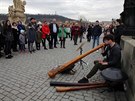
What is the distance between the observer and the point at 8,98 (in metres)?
5.50

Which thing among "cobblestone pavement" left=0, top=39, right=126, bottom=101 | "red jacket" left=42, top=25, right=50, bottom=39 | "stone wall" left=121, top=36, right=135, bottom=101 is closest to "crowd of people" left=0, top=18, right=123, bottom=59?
"red jacket" left=42, top=25, right=50, bottom=39

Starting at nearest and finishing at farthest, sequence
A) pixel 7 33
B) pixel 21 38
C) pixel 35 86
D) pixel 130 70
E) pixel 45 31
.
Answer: pixel 130 70, pixel 35 86, pixel 7 33, pixel 21 38, pixel 45 31

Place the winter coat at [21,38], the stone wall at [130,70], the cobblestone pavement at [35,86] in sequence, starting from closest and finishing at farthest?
the stone wall at [130,70], the cobblestone pavement at [35,86], the winter coat at [21,38]

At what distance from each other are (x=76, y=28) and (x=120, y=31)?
32.5ft

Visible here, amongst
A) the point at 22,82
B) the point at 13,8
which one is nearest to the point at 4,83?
the point at 22,82

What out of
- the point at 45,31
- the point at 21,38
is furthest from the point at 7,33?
the point at 45,31

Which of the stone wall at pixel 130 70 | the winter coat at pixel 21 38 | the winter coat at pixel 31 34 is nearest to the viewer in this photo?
the stone wall at pixel 130 70

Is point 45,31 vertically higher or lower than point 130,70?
higher

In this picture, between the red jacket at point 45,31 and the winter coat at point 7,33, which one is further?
the red jacket at point 45,31

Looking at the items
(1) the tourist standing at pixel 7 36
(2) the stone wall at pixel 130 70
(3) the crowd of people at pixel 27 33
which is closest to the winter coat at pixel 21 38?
(3) the crowd of people at pixel 27 33

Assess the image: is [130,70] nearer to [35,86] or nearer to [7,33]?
[35,86]

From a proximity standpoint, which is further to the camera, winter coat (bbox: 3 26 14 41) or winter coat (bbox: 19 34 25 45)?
winter coat (bbox: 19 34 25 45)

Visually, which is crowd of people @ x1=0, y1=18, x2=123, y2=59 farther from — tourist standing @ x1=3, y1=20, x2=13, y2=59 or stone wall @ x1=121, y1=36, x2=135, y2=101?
stone wall @ x1=121, y1=36, x2=135, y2=101

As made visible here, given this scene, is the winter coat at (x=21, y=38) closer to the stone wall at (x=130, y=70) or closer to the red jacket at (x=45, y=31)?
the red jacket at (x=45, y=31)
